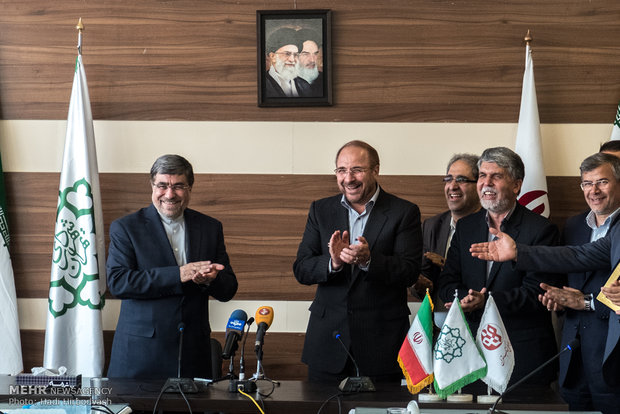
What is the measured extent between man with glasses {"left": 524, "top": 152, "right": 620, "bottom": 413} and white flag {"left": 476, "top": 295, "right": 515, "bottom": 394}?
525 millimetres

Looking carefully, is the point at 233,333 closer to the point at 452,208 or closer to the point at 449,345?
the point at 449,345

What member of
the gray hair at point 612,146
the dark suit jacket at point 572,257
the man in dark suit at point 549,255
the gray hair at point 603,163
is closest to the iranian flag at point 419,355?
the man in dark suit at point 549,255

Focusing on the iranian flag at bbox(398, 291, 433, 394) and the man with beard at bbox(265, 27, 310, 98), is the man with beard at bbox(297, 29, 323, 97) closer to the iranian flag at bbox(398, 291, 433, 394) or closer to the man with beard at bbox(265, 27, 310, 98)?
the man with beard at bbox(265, 27, 310, 98)

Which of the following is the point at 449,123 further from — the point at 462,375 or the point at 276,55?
the point at 462,375

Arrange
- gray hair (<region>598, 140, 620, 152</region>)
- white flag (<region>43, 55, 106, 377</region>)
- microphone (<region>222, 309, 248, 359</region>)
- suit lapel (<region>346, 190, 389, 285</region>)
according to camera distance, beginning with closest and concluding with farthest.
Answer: microphone (<region>222, 309, 248, 359</region>), suit lapel (<region>346, 190, 389, 285</region>), gray hair (<region>598, 140, 620, 152</region>), white flag (<region>43, 55, 106, 377</region>)

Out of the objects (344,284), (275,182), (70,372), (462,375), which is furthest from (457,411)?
(70,372)

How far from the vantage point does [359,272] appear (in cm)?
356

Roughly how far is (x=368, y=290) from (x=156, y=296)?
39.9 inches

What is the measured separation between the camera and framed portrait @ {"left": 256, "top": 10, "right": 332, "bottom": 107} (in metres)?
4.66

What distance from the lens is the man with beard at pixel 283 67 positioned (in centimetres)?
467

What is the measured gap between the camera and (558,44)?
4.66 meters

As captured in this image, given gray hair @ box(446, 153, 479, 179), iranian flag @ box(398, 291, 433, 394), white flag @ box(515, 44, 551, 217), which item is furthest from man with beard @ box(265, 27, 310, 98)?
iranian flag @ box(398, 291, 433, 394)

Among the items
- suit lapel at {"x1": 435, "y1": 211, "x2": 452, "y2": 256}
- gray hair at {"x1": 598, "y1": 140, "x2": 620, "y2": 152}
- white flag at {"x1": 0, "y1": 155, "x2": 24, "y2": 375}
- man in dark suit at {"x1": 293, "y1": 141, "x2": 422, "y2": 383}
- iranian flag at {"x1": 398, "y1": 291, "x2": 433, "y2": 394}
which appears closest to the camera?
iranian flag at {"x1": 398, "y1": 291, "x2": 433, "y2": 394}

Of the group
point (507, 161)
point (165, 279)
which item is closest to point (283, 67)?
point (507, 161)
